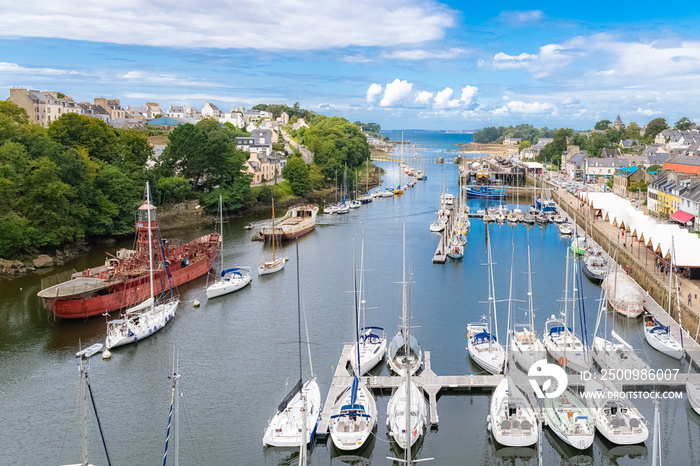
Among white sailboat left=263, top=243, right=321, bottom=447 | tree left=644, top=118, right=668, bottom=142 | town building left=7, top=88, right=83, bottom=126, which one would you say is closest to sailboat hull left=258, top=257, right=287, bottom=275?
white sailboat left=263, top=243, right=321, bottom=447

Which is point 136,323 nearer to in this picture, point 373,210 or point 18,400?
point 18,400

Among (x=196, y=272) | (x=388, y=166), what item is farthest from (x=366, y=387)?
(x=388, y=166)

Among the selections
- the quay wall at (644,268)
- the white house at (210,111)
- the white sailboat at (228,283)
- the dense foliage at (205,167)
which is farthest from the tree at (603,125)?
the white sailboat at (228,283)

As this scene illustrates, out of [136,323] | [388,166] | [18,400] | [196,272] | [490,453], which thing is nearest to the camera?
[490,453]

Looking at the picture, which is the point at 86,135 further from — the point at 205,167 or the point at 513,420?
Answer: the point at 513,420

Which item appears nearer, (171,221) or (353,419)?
(353,419)

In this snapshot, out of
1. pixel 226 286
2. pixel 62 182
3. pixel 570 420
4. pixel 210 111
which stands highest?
pixel 210 111

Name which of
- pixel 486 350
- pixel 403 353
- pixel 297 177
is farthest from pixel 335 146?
pixel 486 350

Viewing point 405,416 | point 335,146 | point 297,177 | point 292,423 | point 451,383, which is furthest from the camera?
point 335,146
